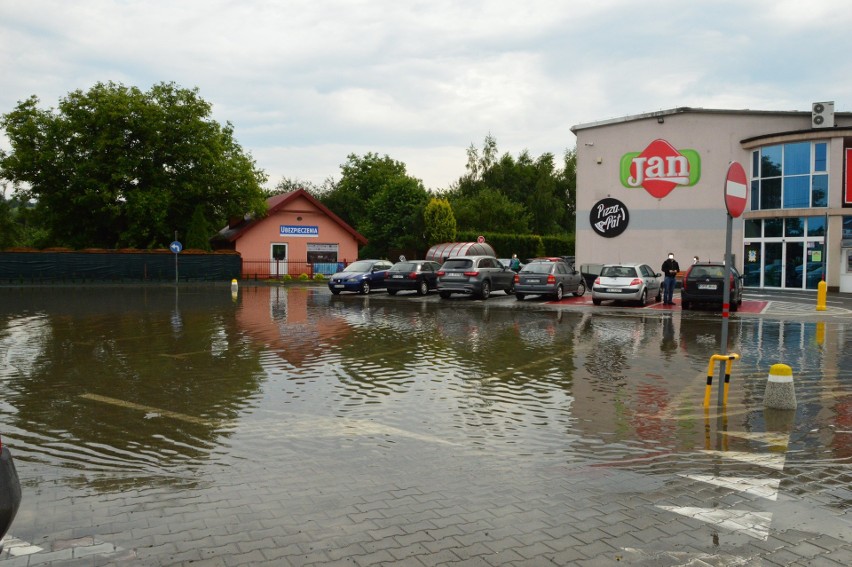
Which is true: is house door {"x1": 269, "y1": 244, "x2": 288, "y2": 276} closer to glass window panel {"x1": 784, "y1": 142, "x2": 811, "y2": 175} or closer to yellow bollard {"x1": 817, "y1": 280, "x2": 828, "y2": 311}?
glass window panel {"x1": 784, "y1": 142, "x2": 811, "y2": 175}

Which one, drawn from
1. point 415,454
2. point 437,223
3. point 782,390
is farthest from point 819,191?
point 415,454

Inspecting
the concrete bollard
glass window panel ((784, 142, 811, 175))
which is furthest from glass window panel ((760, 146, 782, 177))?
the concrete bollard

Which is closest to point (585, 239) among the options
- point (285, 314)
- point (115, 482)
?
point (285, 314)

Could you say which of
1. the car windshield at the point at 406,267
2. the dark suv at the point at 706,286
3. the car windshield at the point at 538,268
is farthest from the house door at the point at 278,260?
the dark suv at the point at 706,286

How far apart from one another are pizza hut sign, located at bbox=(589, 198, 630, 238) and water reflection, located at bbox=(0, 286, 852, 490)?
57.7 feet

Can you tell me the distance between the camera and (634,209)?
3462 centimetres

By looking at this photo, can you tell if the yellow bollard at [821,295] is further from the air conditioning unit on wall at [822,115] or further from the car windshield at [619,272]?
the air conditioning unit on wall at [822,115]

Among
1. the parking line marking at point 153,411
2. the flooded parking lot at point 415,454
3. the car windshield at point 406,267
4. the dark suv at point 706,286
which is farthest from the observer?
the car windshield at point 406,267

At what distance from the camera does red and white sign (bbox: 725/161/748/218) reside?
7969mm

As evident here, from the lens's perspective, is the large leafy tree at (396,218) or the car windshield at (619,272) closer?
the car windshield at (619,272)

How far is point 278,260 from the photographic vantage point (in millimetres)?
48938

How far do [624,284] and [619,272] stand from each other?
2.11 ft

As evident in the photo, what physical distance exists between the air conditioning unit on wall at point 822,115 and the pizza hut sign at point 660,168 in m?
5.02

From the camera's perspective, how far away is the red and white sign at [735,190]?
7969 mm
